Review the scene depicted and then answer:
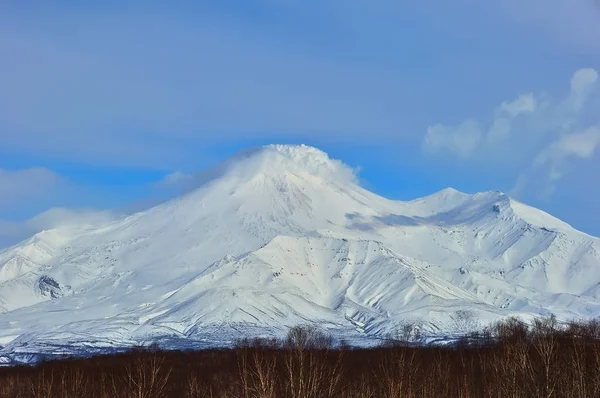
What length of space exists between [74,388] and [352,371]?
105ft

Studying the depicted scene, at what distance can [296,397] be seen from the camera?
113 feet

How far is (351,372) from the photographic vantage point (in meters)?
77.9

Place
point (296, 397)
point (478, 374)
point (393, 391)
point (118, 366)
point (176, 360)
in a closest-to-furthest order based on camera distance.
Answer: point (296, 397) → point (393, 391) → point (478, 374) → point (118, 366) → point (176, 360)

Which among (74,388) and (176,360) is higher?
(176,360)

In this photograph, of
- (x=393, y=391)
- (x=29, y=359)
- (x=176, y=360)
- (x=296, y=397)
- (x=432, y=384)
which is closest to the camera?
(x=296, y=397)

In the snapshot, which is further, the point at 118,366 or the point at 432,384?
the point at 118,366

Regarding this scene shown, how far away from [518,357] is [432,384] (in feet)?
20.4

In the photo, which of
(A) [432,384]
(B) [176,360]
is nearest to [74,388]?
(A) [432,384]

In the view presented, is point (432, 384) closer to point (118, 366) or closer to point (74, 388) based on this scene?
point (74, 388)

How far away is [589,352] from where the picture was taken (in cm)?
6638

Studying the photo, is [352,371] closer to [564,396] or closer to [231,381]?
[231,381]

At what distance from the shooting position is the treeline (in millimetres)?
39875

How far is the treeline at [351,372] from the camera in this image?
39875mm

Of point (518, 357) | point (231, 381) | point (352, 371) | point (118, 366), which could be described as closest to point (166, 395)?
point (231, 381)
